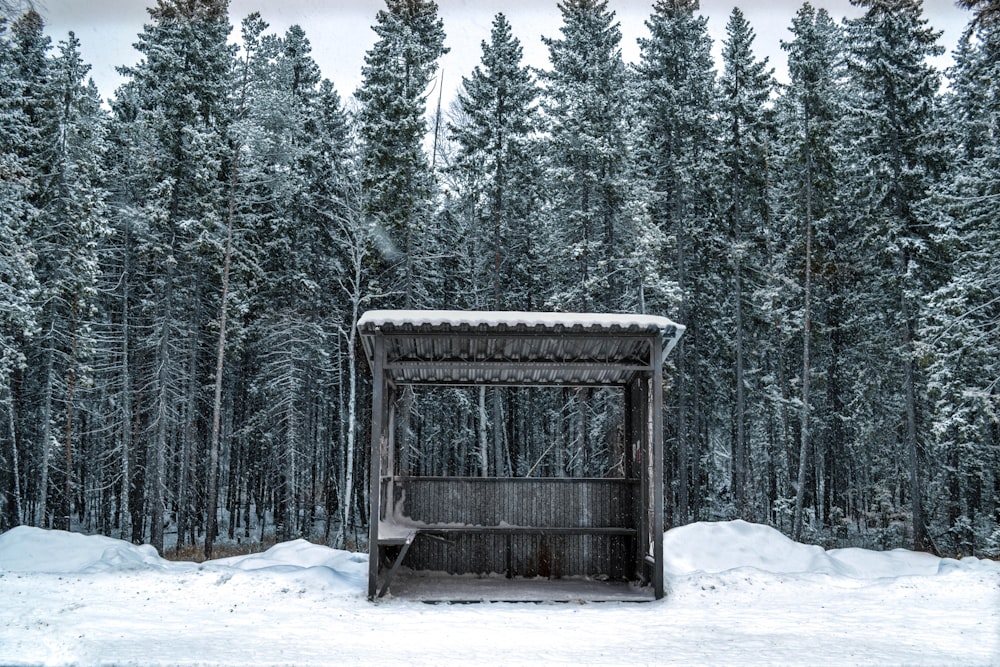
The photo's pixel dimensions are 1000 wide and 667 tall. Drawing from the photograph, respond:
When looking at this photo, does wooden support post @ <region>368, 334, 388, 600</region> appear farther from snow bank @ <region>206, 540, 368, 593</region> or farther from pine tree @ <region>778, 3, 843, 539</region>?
pine tree @ <region>778, 3, 843, 539</region>

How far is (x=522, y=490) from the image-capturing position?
1177 cm

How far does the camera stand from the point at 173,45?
18.8 meters

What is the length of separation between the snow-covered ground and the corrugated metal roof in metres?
3.18

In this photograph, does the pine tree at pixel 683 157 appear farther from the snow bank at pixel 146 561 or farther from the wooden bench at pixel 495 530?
the snow bank at pixel 146 561

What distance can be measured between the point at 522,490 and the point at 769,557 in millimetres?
4279

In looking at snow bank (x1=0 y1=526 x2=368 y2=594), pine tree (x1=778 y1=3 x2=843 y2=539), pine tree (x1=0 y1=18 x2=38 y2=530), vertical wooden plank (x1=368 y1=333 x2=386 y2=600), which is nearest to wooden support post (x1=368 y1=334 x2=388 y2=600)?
vertical wooden plank (x1=368 y1=333 x2=386 y2=600)

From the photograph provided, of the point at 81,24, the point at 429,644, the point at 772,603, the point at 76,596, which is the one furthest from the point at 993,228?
the point at 76,596

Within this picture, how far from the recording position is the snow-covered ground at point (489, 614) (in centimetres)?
650

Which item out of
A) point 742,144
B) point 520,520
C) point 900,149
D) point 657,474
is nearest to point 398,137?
point 742,144

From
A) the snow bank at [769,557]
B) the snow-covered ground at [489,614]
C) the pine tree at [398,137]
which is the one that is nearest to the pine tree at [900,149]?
the snow bank at [769,557]

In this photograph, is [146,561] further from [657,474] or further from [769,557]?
[769,557]

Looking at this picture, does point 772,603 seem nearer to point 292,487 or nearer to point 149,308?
point 292,487

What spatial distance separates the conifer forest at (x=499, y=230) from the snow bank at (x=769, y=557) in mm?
5477

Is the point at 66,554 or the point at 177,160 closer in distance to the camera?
the point at 66,554
